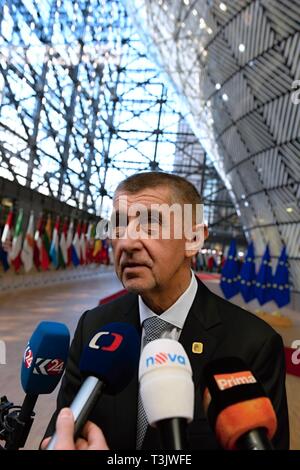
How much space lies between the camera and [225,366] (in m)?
0.96

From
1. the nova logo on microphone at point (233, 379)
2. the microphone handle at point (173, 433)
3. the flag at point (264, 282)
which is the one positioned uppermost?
the nova logo on microphone at point (233, 379)

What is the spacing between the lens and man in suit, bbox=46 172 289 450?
137 centimetres

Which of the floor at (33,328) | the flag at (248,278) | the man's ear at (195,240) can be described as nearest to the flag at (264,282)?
the flag at (248,278)

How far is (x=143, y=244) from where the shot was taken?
1.42 metres

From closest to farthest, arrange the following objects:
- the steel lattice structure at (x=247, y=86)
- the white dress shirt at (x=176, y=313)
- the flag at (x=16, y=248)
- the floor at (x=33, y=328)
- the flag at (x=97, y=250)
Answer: the white dress shirt at (x=176, y=313)
the floor at (x=33, y=328)
the flag at (x=16, y=248)
the steel lattice structure at (x=247, y=86)
the flag at (x=97, y=250)

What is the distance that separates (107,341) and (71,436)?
0.35 m

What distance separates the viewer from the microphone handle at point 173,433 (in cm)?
79

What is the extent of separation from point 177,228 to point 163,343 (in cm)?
61

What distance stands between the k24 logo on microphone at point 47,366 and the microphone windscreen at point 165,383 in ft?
2.00

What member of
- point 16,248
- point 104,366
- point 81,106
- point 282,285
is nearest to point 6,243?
point 16,248

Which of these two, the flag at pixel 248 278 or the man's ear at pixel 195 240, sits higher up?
the man's ear at pixel 195 240

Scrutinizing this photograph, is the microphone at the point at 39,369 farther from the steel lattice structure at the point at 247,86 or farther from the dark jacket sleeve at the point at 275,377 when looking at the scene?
the steel lattice structure at the point at 247,86

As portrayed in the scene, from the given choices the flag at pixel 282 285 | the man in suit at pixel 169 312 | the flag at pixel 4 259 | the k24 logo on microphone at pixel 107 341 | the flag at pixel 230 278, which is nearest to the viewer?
the k24 logo on microphone at pixel 107 341
